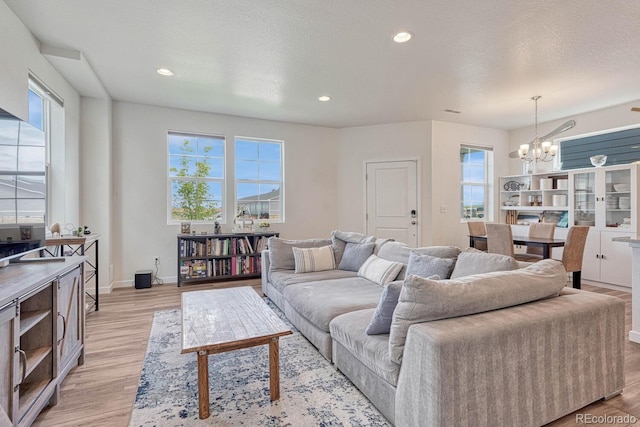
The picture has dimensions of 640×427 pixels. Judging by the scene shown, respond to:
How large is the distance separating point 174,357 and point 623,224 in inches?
228

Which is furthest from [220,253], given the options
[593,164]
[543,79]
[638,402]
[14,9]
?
[593,164]

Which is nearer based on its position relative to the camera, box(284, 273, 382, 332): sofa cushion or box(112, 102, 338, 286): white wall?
box(284, 273, 382, 332): sofa cushion

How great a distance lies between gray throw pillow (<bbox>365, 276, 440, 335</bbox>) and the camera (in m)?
1.71

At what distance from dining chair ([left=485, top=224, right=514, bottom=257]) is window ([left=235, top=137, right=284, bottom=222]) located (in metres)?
3.26

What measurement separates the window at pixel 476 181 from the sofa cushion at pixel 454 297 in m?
4.42

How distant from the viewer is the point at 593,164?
4695 millimetres

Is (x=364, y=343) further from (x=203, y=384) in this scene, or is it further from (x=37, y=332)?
(x=37, y=332)

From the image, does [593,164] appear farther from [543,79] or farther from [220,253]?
[220,253]

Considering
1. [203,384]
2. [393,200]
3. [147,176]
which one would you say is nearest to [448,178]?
[393,200]

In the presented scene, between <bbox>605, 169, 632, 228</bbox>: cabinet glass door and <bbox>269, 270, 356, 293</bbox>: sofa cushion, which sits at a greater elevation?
<bbox>605, 169, 632, 228</bbox>: cabinet glass door

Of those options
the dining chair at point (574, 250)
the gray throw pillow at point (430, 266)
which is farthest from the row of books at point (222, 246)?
the dining chair at point (574, 250)

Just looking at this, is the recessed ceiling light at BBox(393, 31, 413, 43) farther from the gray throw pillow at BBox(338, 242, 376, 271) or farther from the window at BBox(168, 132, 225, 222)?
the window at BBox(168, 132, 225, 222)

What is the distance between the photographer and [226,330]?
1.88 m

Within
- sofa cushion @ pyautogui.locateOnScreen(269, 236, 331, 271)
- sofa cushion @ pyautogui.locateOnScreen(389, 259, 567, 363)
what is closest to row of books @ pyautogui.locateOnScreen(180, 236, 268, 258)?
sofa cushion @ pyautogui.locateOnScreen(269, 236, 331, 271)
